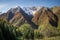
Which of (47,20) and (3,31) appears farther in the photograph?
(47,20)

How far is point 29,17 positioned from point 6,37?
1838 inches

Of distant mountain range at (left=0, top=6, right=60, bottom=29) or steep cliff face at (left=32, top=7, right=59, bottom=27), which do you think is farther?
steep cliff face at (left=32, top=7, right=59, bottom=27)

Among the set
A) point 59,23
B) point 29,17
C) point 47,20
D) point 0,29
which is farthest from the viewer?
point 29,17

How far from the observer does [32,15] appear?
5753cm

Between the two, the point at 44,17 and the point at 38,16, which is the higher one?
the point at 38,16

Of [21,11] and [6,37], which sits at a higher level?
[21,11]

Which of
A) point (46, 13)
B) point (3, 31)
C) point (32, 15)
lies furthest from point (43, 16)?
point (3, 31)

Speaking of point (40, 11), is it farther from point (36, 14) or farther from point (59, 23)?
point (59, 23)

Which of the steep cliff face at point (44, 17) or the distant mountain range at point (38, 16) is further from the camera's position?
the steep cliff face at point (44, 17)

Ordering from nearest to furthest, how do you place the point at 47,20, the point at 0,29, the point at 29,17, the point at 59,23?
1. the point at 0,29
2. the point at 59,23
3. the point at 47,20
4. the point at 29,17

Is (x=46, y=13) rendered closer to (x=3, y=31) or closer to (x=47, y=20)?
(x=47, y=20)

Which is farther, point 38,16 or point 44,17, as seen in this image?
point 38,16

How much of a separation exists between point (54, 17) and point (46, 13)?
7.92ft

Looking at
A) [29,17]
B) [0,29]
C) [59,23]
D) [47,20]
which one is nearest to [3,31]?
[0,29]
